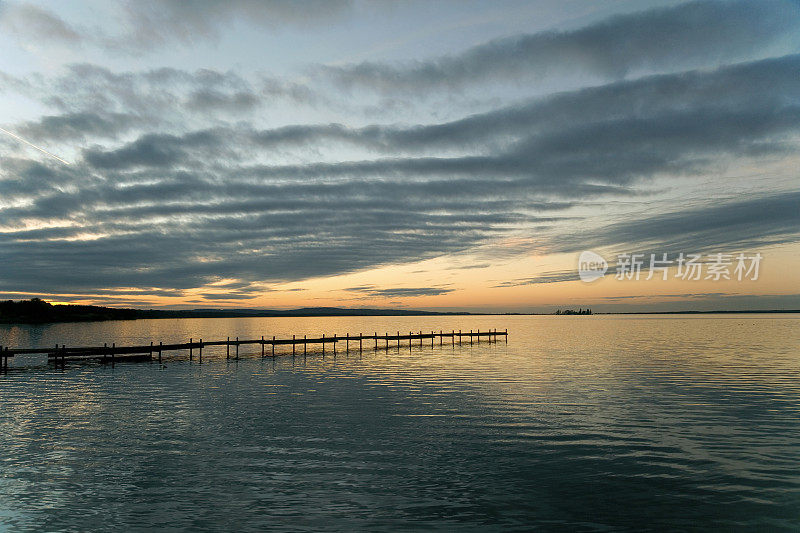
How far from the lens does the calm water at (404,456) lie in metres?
14.1

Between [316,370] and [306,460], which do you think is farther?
[316,370]

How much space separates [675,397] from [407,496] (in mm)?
23415

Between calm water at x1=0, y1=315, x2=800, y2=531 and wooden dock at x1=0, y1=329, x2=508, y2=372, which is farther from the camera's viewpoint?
wooden dock at x1=0, y1=329, x2=508, y2=372

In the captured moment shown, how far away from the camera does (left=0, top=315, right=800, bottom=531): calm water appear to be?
14.1 meters

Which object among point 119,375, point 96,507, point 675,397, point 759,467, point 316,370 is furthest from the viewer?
point 316,370

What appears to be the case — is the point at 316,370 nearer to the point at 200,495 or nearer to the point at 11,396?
the point at 11,396

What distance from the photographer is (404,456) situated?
63.5 feet

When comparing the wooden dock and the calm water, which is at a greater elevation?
the wooden dock

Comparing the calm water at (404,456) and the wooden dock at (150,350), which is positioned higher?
the wooden dock at (150,350)

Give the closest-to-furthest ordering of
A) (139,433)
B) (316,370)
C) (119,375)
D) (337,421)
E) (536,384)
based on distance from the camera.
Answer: (139,433)
(337,421)
(536,384)
(119,375)
(316,370)

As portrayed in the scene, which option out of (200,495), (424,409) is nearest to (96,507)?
(200,495)

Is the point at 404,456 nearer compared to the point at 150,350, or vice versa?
the point at 404,456

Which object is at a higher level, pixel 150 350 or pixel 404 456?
pixel 150 350

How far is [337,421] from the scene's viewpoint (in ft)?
83.6
